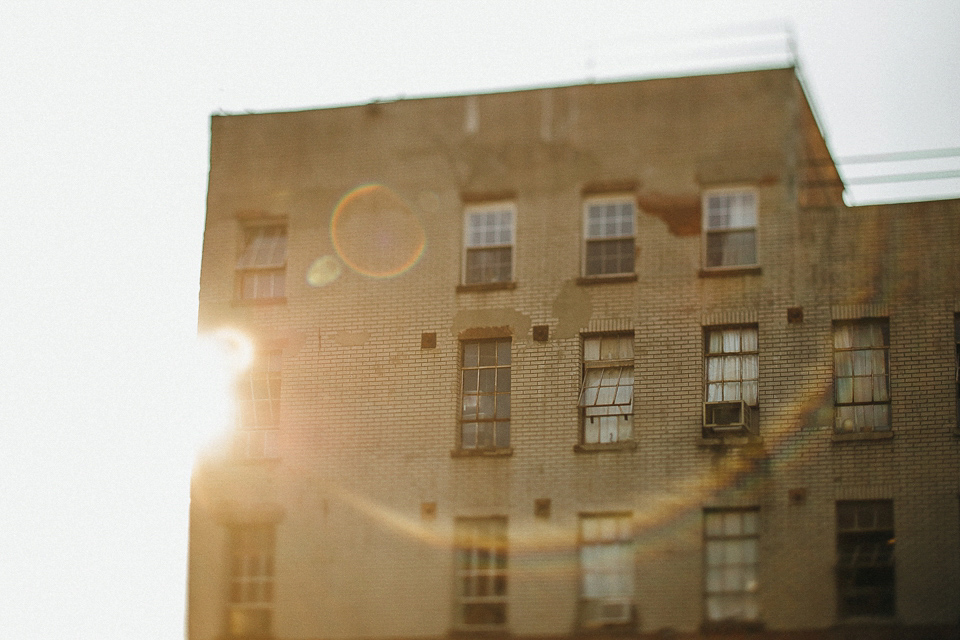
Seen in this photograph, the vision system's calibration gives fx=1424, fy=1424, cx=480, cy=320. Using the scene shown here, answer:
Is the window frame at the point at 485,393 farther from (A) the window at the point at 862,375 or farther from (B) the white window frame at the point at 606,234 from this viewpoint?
(A) the window at the point at 862,375

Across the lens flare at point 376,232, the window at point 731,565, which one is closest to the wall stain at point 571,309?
the lens flare at point 376,232

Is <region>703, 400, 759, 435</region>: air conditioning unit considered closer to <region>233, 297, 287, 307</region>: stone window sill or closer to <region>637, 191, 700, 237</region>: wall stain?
<region>637, 191, 700, 237</region>: wall stain

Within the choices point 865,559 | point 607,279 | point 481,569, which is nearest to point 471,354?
point 607,279

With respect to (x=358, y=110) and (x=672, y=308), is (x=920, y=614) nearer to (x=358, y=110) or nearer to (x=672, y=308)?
(x=672, y=308)

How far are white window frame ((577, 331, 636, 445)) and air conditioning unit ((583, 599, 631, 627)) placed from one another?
2.74 metres

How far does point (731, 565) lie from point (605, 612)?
2.24 m

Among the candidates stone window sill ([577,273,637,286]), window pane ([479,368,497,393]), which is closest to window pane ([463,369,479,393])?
window pane ([479,368,497,393])

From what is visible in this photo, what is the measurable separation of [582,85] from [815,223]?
512 cm

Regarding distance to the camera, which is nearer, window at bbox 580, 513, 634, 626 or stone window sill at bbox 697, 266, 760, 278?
window at bbox 580, 513, 634, 626

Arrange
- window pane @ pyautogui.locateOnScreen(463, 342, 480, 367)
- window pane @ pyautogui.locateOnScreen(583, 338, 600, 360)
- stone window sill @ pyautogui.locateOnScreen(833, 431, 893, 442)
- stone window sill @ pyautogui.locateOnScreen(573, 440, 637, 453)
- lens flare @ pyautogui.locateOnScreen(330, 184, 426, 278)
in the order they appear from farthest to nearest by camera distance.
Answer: lens flare @ pyautogui.locateOnScreen(330, 184, 426, 278) → window pane @ pyautogui.locateOnScreen(463, 342, 480, 367) → window pane @ pyautogui.locateOnScreen(583, 338, 600, 360) → stone window sill @ pyautogui.locateOnScreen(573, 440, 637, 453) → stone window sill @ pyautogui.locateOnScreen(833, 431, 893, 442)

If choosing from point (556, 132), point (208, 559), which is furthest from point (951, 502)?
point (208, 559)

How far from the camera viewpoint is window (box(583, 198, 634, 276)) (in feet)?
84.0

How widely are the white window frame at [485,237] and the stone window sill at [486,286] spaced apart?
13cm

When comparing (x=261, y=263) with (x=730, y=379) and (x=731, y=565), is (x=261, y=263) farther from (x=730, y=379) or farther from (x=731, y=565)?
(x=731, y=565)
